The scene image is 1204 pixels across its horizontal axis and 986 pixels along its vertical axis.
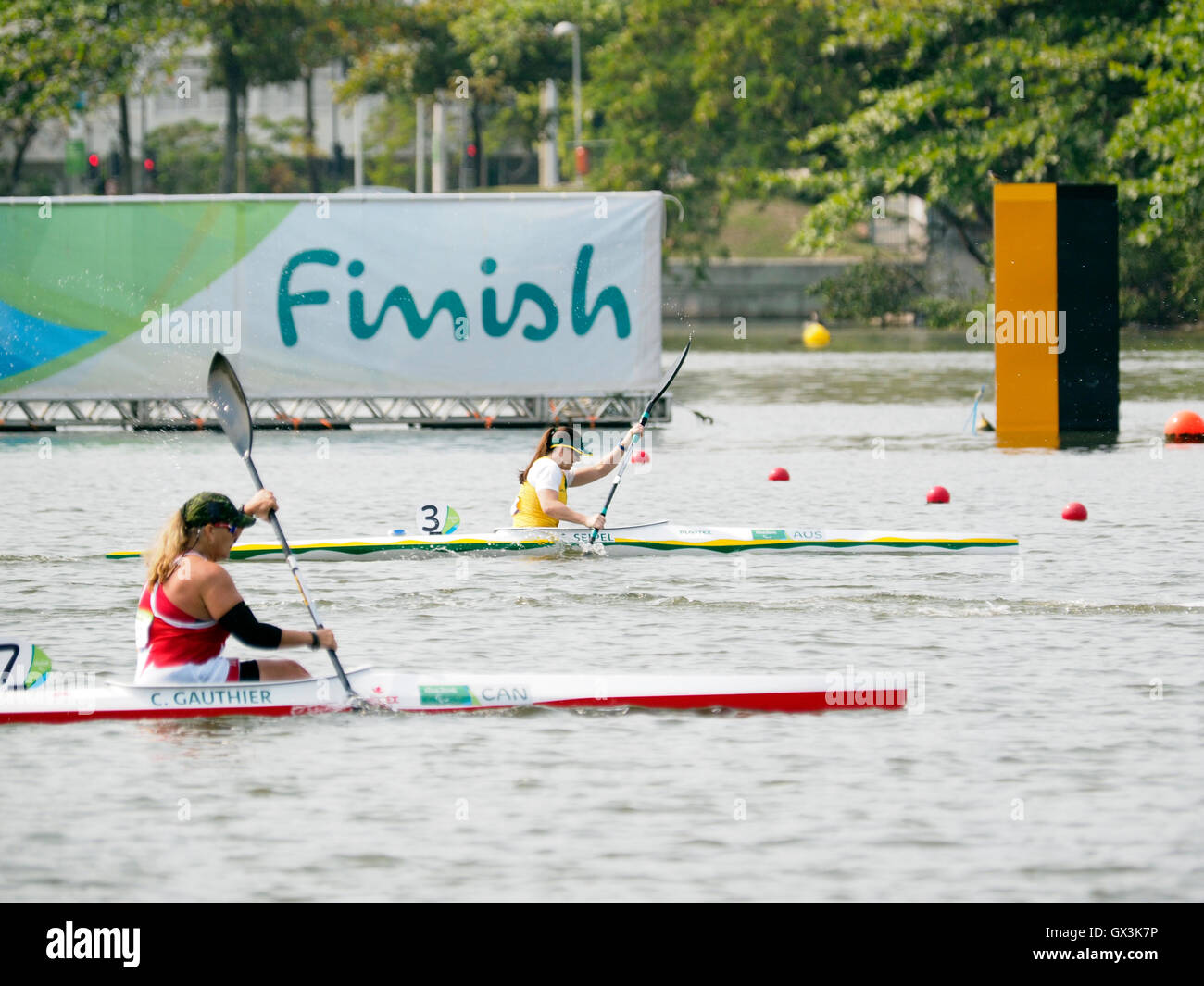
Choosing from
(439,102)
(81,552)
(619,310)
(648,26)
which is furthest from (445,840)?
(439,102)

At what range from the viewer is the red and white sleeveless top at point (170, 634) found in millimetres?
10188

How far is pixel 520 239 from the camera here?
27594 mm

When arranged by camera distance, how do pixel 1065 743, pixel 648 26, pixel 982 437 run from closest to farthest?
pixel 1065 743, pixel 982 437, pixel 648 26

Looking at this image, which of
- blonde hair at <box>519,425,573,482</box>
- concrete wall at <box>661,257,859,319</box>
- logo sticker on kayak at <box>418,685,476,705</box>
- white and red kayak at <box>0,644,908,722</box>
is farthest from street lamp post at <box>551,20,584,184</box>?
logo sticker on kayak at <box>418,685,476,705</box>

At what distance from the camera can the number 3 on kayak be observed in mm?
16297

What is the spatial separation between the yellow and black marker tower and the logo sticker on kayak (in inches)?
693

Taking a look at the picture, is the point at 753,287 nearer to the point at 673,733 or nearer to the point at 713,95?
the point at 713,95

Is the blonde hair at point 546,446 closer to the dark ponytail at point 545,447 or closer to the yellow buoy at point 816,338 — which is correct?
the dark ponytail at point 545,447

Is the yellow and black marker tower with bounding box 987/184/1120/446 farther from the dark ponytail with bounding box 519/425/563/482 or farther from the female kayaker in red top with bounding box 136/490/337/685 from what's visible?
the female kayaker in red top with bounding box 136/490/337/685

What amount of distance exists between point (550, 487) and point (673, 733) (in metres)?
6.06

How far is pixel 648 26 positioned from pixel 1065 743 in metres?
56.8

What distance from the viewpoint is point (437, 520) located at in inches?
645

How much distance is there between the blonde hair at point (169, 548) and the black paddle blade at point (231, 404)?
1903 mm

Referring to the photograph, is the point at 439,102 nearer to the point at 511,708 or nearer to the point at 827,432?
the point at 827,432
